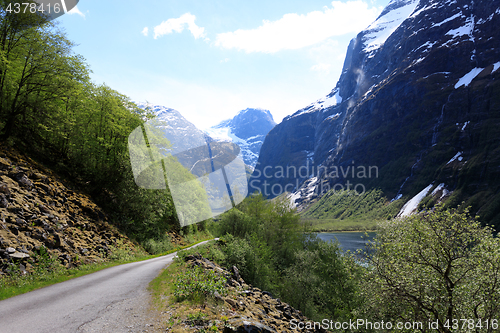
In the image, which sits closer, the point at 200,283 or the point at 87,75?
the point at 200,283

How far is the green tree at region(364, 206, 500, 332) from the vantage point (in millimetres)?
13758

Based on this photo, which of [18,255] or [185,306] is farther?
[18,255]

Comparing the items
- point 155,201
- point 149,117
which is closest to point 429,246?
point 155,201

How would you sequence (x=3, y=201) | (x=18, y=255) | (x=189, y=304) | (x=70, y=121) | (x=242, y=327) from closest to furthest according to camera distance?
(x=242, y=327) → (x=189, y=304) → (x=18, y=255) → (x=3, y=201) → (x=70, y=121)

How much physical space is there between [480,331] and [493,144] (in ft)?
806

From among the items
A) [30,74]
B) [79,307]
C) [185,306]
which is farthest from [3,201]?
[185,306]

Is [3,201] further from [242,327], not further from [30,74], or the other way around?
[242,327]

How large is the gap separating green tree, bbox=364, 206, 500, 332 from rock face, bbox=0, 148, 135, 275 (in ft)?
70.1

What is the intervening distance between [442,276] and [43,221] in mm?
26249

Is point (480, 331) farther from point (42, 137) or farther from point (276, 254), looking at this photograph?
point (42, 137)

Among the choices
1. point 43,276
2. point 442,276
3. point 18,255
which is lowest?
point 442,276

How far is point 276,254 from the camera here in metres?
43.5

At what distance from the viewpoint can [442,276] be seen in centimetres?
1544

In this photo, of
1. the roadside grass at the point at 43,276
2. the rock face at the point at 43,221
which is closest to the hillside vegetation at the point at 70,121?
the rock face at the point at 43,221
